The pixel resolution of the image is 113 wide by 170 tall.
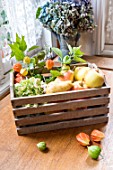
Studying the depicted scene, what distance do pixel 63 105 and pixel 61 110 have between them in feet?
0.08

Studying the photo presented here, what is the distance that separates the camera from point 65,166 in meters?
0.67

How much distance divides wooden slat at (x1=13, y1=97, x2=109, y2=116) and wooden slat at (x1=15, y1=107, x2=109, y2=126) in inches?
Answer: 0.8

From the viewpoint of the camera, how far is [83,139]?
75cm

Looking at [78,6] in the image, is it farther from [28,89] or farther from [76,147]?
[76,147]

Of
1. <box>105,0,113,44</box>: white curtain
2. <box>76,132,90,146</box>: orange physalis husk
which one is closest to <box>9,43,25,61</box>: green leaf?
<box>76,132,90,146</box>: orange physalis husk

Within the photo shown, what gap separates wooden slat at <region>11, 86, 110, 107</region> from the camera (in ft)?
2.43

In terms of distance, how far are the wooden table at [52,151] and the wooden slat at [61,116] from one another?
0.18 feet

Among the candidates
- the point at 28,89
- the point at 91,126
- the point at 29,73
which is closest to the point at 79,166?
the point at 91,126

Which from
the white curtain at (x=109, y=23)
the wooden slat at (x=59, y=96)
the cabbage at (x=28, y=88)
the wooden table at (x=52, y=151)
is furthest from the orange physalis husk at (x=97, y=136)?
the white curtain at (x=109, y=23)

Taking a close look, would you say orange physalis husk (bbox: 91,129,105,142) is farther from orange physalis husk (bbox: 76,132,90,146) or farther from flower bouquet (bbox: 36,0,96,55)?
flower bouquet (bbox: 36,0,96,55)

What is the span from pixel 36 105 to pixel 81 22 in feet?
2.02

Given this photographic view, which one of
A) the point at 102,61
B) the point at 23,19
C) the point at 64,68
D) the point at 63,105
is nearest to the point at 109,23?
the point at 102,61

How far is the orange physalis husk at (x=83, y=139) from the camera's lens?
732 millimetres

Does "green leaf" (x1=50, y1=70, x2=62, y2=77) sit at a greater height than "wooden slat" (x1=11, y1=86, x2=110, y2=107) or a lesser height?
greater
